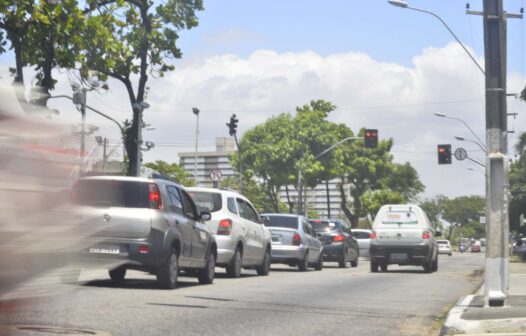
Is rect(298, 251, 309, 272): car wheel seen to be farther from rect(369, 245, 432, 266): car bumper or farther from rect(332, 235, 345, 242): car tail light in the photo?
rect(332, 235, 345, 242): car tail light

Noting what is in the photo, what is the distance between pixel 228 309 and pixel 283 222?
13.7 metres

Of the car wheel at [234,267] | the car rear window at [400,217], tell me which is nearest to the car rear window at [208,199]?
the car wheel at [234,267]

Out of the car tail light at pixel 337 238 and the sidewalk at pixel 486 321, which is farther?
the car tail light at pixel 337 238

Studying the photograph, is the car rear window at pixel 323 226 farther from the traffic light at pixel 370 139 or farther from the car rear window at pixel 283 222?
the traffic light at pixel 370 139

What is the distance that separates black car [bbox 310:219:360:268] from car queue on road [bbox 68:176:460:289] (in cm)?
4

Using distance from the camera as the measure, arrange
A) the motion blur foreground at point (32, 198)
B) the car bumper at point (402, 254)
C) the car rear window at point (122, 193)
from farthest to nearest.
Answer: the car bumper at point (402, 254)
the car rear window at point (122, 193)
the motion blur foreground at point (32, 198)

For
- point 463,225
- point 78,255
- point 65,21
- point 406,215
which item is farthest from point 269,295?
point 463,225

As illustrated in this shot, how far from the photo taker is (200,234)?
15.9 metres

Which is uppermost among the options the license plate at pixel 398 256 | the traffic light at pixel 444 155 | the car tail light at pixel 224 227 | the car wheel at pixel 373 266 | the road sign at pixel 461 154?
the road sign at pixel 461 154

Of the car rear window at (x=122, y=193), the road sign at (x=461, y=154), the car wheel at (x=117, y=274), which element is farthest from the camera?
the road sign at (x=461, y=154)

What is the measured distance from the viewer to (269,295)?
46.8ft

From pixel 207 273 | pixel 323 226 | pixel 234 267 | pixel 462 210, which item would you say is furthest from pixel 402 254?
pixel 462 210

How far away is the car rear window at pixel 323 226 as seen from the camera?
31.3 m

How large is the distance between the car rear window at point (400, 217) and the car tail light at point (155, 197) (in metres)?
13.9
